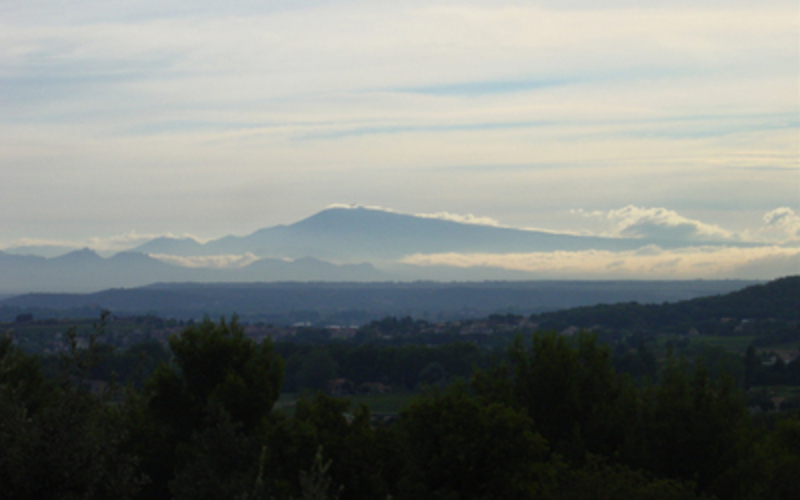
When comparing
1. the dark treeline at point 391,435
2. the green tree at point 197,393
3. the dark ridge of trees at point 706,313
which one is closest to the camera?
the dark treeline at point 391,435

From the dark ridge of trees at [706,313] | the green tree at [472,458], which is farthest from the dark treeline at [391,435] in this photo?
the dark ridge of trees at [706,313]

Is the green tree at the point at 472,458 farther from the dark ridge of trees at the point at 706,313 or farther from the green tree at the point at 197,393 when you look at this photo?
the dark ridge of trees at the point at 706,313

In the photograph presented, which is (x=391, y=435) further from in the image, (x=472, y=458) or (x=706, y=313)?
(x=706, y=313)

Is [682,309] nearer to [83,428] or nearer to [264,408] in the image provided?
[264,408]

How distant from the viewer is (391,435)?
22734mm

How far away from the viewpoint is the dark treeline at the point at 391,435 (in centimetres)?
1267

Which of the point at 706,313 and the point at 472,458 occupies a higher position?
the point at 706,313

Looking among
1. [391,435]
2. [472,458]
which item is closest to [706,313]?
[391,435]

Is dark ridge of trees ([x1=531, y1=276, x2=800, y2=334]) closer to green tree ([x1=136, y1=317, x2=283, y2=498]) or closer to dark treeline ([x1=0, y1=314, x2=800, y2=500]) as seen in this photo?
dark treeline ([x1=0, y1=314, x2=800, y2=500])

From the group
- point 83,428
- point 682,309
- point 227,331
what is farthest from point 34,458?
point 682,309

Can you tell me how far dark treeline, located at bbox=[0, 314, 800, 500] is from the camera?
12.7m

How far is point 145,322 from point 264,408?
520 feet

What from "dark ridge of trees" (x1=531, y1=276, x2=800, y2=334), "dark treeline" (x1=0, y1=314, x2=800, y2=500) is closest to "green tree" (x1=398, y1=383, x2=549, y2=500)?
"dark treeline" (x1=0, y1=314, x2=800, y2=500)

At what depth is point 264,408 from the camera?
84.1 ft
